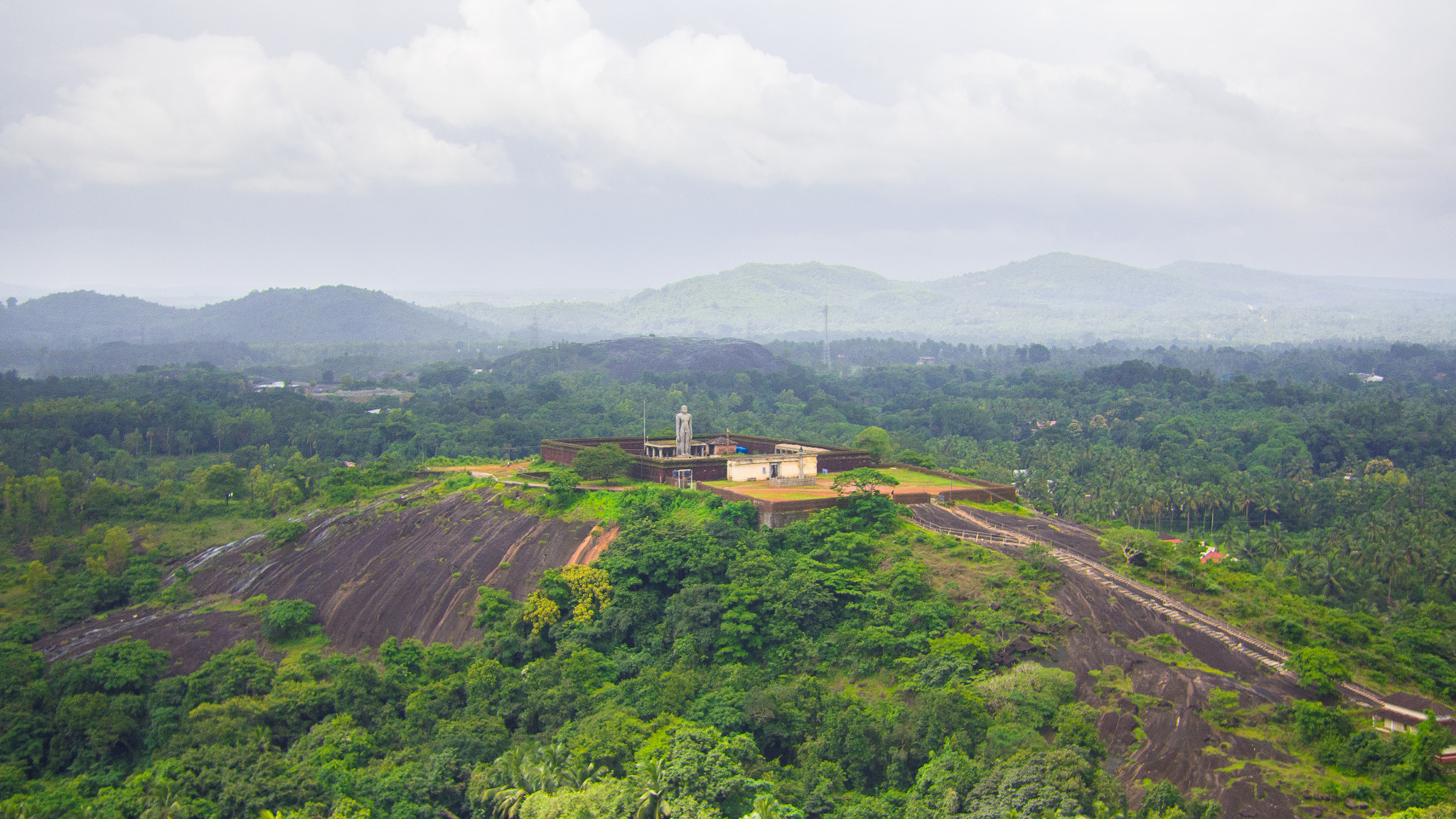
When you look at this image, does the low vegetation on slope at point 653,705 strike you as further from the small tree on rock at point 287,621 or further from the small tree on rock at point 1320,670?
the small tree on rock at point 1320,670

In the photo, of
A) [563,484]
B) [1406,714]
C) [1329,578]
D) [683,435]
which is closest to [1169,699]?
[1406,714]

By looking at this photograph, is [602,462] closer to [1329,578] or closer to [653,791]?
[653,791]

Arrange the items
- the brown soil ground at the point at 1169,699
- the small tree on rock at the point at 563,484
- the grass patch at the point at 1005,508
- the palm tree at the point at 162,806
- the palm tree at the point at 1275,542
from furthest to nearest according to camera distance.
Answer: the palm tree at the point at 1275,542, the small tree on rock at the point at 563,484, the grass patch at the point at 1005,508, the palm tree at the point at 162,806, the brown soil ground at the point at 1169,699

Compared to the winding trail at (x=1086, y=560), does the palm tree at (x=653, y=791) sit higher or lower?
lower

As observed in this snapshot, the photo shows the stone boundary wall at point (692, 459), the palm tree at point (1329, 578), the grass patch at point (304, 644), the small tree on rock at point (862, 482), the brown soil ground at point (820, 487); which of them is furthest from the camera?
the stone boundary wall at point (692, 459)

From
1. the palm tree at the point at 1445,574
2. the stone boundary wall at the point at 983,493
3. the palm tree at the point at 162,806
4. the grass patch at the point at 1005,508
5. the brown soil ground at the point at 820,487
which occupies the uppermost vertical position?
the brown soil ground at the point at 820,487

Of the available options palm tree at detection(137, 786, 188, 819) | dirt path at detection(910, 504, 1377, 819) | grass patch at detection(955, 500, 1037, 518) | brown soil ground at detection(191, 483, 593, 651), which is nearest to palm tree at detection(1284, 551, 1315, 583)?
grass patch at detection(955, 500, 1037, 518)

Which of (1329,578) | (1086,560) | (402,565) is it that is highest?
(1086,560)

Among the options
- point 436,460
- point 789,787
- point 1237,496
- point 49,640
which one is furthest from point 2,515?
point 1237,496

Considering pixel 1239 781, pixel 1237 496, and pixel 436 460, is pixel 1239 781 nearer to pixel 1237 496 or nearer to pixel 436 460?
pixel 1237 496

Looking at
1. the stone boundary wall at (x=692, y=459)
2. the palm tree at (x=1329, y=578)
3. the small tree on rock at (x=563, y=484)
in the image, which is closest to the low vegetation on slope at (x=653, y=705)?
the small tree on rock at (x=563, y=484)
